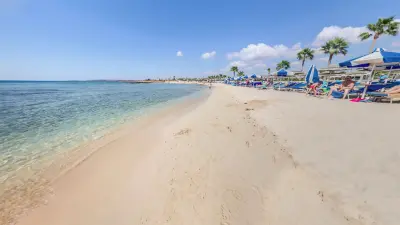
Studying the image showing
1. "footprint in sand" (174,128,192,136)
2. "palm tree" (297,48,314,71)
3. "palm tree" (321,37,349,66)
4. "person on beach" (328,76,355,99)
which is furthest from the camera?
"palm tree" (297,48,314,71)

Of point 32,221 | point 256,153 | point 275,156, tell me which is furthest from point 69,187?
point 275,156

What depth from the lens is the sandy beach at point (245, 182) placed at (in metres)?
2.37

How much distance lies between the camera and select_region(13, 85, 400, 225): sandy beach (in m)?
2.37

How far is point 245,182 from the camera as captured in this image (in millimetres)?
3150

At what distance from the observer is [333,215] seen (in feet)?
7.14

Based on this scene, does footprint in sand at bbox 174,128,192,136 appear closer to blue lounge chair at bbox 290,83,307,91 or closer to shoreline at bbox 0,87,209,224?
shoreline at bbox 0,87,209,224

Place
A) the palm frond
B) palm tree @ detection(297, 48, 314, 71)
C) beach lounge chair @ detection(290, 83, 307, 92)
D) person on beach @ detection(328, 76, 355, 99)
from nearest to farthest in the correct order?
person on beach @ detection(328, 76, 355, 99) → beach lounge chair @ detection(290, 83, 307, 92) → the palm frond → palm tree @ detection(297, 48, 314, 71)

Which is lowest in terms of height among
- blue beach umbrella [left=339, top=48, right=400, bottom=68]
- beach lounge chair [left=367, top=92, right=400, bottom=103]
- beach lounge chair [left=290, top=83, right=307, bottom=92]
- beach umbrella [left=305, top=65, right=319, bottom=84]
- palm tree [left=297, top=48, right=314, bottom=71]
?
beach lounge chair [left=290, top=83, right=307, bottom=92]

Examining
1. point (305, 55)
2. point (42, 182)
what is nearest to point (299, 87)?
point (42, 182)

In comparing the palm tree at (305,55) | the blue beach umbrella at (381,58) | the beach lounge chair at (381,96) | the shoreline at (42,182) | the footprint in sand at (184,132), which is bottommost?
the shoreline at (42,182)

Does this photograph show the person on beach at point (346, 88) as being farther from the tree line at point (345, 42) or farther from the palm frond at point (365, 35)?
the palm frond at point (365, 35)

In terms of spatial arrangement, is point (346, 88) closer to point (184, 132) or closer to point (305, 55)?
point (184, 132)

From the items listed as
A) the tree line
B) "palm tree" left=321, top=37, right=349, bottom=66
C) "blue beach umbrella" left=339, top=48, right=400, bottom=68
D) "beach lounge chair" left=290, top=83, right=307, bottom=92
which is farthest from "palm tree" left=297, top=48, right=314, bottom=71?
"blue beach umbrella" left=339, top=48, right=400, bottom=68

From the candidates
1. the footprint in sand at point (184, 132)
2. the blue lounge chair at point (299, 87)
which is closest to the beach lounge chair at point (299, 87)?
the blue lounge chair at point (299, 87)
